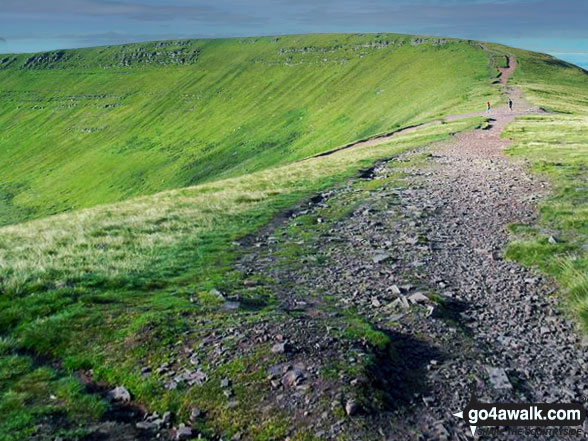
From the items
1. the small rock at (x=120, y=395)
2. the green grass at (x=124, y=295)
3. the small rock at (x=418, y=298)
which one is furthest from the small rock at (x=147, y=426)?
the small rock at (x=418, y=298)

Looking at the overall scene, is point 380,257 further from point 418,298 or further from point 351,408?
point 351,408

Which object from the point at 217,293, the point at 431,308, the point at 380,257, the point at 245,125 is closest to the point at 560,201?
the point at 380,257

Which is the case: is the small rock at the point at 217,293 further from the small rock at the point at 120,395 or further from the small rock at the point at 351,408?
the small rock at the point at 351,408

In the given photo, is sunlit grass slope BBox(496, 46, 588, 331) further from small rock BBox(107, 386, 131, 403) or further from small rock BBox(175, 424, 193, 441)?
small rock BBox(107, 386, 131, 403)

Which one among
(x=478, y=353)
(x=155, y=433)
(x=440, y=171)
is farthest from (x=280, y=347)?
(x=440, y=171)

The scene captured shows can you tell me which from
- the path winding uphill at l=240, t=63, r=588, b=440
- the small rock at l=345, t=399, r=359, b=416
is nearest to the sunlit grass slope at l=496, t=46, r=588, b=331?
the path winding uphill at l=240, t=63, r=588, b=440
